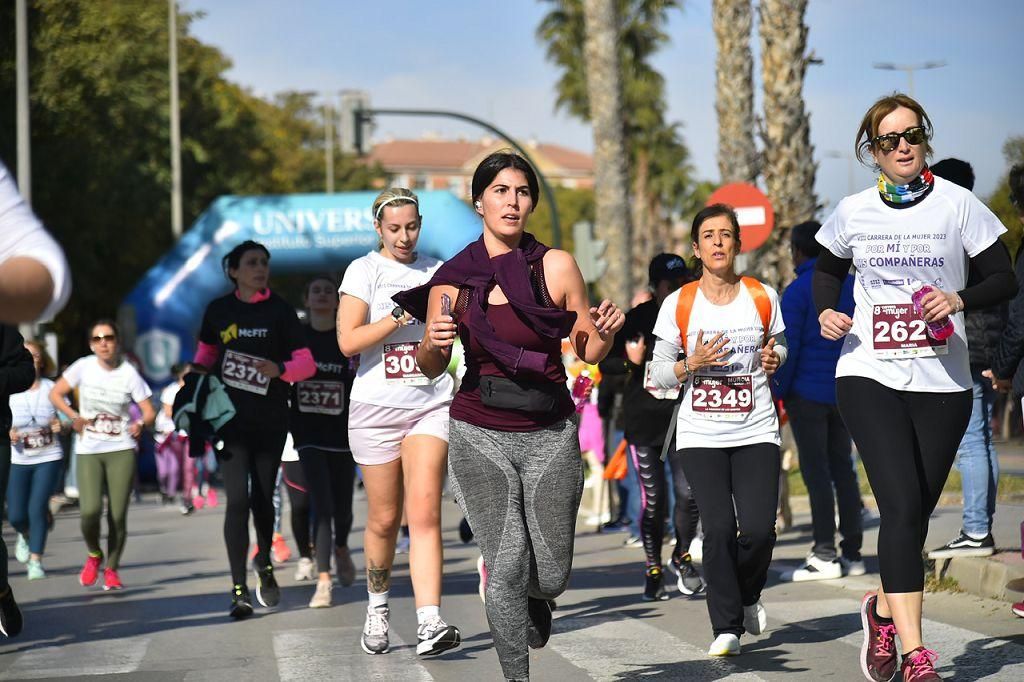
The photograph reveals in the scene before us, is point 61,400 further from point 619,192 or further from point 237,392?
point 619,192

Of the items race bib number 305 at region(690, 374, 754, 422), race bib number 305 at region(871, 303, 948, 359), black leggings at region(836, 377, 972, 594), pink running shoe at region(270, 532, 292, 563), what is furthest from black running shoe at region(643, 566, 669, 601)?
pink running shoe at region(270, 532, 292, 563)

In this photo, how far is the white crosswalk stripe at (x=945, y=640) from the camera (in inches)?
256

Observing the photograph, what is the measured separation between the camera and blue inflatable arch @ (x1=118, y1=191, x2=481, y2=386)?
93.2ft

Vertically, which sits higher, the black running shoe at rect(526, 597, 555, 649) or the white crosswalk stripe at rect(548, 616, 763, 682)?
the black running shoe at rect(526, 597, 555, 649)

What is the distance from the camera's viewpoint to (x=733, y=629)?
7.01m

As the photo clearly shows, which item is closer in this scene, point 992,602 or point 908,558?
point 908,558

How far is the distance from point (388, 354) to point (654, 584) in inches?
106

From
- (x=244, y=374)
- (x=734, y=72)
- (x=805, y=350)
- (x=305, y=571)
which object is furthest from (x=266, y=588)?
(x=734, y=72)

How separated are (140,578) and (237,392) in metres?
3.61

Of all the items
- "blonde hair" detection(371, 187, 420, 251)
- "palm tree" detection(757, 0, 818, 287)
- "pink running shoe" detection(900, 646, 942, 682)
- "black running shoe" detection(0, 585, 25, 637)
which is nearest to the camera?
"pink running shoe" detection(900, 646, 942, 682)

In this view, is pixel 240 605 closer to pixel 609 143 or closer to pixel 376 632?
pixel 376 632

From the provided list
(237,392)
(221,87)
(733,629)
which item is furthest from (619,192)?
(221,87)

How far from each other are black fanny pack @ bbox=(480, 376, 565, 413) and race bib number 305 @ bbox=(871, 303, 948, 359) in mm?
1285

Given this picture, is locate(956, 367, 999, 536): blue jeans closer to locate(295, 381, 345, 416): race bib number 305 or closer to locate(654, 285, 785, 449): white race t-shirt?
locate(654, 285, 785, 449): white race t-shirt
